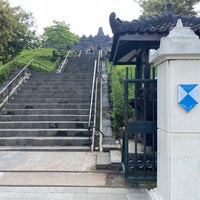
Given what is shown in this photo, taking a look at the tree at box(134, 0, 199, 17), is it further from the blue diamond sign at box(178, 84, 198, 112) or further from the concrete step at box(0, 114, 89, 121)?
the blue diamond sign at box(178, 84, 198, 112)

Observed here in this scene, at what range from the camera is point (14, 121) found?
33.8 feet

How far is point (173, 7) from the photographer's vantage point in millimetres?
19422

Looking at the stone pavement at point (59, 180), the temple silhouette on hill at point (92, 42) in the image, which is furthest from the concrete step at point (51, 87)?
the temple silhouette on hill at point (92, 42)

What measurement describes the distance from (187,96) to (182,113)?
0.22m

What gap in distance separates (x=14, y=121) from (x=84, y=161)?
421 centimetres

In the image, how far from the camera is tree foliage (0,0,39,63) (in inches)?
714

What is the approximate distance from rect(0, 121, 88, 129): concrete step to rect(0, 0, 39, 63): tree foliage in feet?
31.8

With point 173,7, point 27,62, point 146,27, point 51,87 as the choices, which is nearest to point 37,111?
point 51,87

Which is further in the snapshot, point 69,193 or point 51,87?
point 51,87

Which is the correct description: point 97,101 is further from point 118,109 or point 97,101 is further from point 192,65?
point 192,65

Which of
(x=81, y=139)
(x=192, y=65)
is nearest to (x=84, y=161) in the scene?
(x=81, y=139)

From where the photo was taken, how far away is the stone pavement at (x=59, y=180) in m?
4.87

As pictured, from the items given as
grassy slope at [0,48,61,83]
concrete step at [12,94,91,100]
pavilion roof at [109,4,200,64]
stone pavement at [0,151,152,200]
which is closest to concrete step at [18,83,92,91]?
concrete step at [12,94,91,100]

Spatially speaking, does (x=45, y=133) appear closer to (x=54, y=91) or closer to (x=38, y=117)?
(x=38, y=117)
